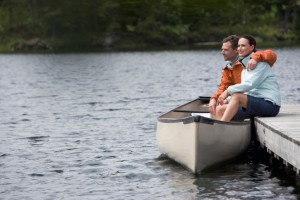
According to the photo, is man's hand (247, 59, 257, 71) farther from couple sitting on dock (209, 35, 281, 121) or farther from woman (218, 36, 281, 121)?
woman (218, 36, 281, 121)

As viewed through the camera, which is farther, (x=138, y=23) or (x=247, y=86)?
(x=138, y=23)

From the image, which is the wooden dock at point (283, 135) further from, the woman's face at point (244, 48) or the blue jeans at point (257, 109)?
the woman's face at point (244, 48)

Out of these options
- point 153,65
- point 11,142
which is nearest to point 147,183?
point 11,142

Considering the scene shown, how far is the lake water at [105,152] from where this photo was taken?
13.3 metres

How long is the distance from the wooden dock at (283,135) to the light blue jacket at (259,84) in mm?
460

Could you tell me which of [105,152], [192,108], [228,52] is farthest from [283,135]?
[105,152]

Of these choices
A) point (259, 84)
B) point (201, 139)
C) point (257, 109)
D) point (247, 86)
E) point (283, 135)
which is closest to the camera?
point (283, 135)

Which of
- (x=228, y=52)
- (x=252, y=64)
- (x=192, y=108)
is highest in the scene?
(x=228, y=52)

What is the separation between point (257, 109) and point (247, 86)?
0.75 meters

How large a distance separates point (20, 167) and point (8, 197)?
2829mm

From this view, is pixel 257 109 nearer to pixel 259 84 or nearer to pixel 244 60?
pixel 259 84

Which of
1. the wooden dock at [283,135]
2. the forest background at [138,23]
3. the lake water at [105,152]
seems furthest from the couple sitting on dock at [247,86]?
the forest background at [138,23]

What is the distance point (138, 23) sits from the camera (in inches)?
4496

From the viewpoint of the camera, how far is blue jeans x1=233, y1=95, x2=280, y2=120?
48.7 ft
